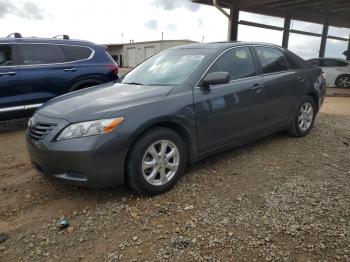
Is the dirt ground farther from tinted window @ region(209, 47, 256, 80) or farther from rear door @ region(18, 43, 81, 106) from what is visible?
rear door @ region(18, 43, 81, 106)

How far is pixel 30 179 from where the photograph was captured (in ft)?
14.0

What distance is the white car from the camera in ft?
50.0

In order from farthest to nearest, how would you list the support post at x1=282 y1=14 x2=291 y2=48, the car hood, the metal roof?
1. the support post at x1=282 y1=14 x2=291 y2=48
2. the metal roof
3. the car hood

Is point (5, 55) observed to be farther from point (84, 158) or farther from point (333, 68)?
point (333, 68)

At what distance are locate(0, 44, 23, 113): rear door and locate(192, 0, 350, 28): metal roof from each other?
360 inches

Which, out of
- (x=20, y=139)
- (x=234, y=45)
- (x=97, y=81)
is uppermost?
(x=234, y=45)

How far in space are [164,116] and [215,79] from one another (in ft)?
2.56

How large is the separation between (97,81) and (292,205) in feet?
16.9

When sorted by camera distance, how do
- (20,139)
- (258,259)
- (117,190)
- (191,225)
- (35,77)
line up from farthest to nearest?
(35,77), (20,139), (117,190), (191,225), (258,259)

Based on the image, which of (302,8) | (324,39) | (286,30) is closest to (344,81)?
(286,30)

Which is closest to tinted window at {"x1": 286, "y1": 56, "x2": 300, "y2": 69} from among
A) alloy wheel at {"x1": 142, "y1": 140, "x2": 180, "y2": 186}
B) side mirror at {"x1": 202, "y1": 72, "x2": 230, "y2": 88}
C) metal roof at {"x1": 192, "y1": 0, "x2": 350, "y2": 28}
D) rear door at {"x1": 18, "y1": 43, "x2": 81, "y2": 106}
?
side mirror at {"x1": 202, "y1": 72, "x2": 230, "y2": 88}

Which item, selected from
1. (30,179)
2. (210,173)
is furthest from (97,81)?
(210,173)

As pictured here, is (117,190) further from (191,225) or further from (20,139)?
(20,139)

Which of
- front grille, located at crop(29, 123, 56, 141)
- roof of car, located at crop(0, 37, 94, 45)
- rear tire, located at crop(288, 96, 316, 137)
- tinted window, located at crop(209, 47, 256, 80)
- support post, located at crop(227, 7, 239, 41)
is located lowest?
rear tire, located at crop(288, 96, 316, 137)
